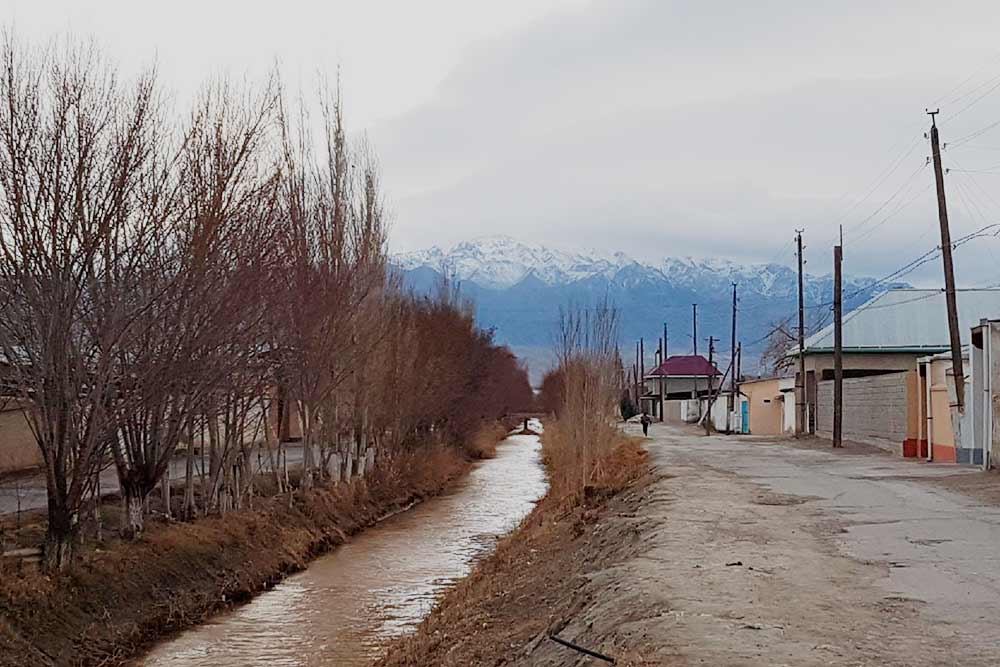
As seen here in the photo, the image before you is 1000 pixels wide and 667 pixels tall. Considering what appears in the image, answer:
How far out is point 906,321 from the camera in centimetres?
6022

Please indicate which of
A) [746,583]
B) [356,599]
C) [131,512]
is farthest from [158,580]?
[746,583]

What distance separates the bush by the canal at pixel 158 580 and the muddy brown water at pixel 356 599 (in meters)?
0.39

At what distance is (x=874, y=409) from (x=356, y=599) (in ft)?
91.8

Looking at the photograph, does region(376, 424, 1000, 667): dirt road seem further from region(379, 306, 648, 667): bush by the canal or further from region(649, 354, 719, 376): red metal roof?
region(649, 354, 719, 376): red metal roof

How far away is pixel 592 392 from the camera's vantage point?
3125 cm

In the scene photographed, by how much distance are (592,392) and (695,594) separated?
19.8 metres

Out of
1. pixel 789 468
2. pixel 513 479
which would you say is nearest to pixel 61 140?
pixel 789 468

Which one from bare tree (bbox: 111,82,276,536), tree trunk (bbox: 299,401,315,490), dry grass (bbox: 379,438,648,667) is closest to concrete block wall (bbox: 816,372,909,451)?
dry grass (bbox: 379,438,648,667)

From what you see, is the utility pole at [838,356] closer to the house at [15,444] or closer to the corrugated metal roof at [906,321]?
the corrugated metal roof at [906,321]

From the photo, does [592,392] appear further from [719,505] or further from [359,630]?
[359,630]

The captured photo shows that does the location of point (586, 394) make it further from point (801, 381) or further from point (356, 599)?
point (801, 381)

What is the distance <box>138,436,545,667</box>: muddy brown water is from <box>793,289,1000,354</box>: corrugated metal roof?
2887 cm

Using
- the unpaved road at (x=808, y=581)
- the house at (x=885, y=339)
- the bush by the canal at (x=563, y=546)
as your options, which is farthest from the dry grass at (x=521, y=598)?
the house at (x=885, y=339)

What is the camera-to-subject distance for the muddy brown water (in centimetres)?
1658
